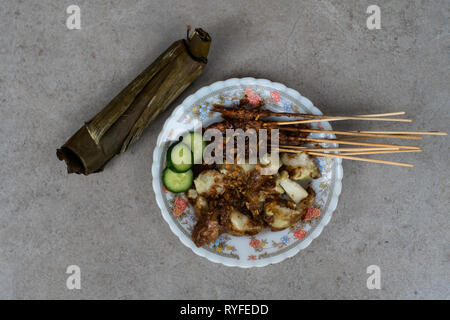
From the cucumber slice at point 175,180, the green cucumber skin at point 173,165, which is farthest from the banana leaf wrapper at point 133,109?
the cucumber slice at point 175,180

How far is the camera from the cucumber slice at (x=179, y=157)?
8.08 feet

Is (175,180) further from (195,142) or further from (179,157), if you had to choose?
(195,142)

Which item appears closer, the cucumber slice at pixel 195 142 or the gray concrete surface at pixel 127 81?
the cucumber slice at pixel 195 142

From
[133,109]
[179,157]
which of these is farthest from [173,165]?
[133,109]

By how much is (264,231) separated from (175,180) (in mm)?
817

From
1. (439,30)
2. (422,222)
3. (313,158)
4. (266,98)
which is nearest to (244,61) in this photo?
(266,98)

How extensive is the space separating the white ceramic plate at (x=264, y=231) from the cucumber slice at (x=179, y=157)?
0.10 metres

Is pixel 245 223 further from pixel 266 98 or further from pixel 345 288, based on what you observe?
pixel 345 288

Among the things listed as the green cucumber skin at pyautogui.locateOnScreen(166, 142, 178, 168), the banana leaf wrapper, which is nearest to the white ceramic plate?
the green cucumber skin at pyautogui.locateOnScreen(166, 142, 178, 168)

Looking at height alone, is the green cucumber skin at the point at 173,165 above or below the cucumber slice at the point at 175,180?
above

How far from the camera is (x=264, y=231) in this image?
2623 mm

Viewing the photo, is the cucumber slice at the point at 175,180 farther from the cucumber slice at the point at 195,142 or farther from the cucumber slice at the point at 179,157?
the cucumber slice at the point at 195,142

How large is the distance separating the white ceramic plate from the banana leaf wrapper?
7.3 inches

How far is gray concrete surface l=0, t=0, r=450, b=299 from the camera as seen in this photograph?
2789mm
